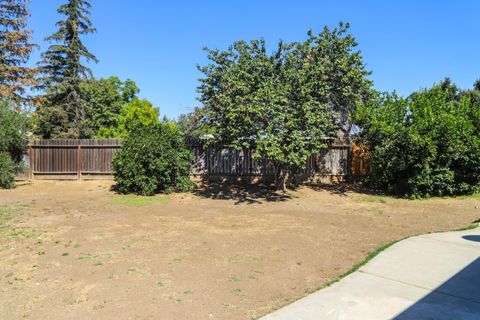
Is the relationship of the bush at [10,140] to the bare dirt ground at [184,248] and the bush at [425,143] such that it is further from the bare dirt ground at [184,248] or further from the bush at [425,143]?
the bush at [425,143]

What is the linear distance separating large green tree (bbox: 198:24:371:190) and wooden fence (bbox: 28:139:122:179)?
6.88 meters

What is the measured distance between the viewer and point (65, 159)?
58.0 ft

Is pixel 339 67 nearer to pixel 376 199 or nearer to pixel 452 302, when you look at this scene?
pixel 376 199

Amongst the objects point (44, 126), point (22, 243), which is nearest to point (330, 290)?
point (22, 243)

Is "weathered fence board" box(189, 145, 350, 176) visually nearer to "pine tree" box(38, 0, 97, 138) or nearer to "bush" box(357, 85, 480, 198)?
"bush" box(357, 85, 480, 198)

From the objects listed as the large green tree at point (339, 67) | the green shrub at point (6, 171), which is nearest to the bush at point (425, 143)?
the large green tree at point (339, 67)

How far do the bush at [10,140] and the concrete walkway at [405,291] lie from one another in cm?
1502

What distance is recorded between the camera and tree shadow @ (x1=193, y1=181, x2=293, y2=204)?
12.9 metres

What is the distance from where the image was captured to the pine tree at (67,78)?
85.3 feet

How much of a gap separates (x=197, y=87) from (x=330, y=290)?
1070cm

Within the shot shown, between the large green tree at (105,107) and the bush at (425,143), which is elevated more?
the large green tree at (105,107)

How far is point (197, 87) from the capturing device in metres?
14.0

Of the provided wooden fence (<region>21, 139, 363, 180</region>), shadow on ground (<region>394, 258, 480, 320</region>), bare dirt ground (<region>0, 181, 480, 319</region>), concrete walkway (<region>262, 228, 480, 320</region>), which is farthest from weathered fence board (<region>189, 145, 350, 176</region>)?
shadow on ground (<region>394, 258, 480, 320</region>)

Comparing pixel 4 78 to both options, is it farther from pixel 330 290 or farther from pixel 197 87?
pixel 330 290
